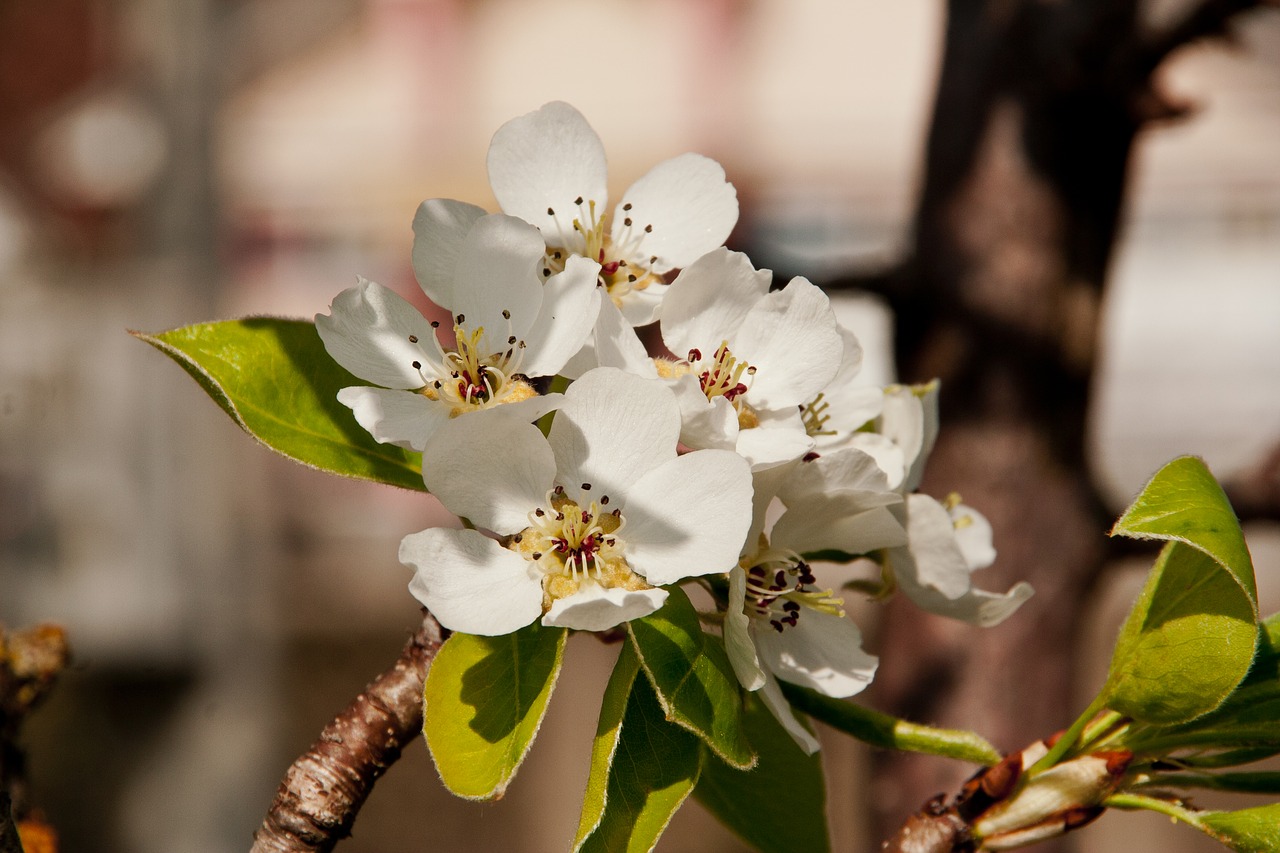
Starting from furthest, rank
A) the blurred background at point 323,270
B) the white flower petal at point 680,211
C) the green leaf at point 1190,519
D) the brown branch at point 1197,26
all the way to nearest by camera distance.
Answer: the blurred background at point 323,270 < the brown branch at point 1197,26 < the white flower petal at point 680,211 < the green leaf at point 1190,519

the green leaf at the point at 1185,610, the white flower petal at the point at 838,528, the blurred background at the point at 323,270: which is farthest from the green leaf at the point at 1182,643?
the blurred background at the point at 323,270

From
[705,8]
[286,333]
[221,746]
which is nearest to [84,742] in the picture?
[221,746]

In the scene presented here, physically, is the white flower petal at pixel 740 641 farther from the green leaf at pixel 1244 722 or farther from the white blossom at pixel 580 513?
the green leaf at pixel 1244 722

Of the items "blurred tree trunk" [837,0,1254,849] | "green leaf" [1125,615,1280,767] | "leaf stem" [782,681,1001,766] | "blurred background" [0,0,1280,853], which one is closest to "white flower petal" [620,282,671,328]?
"leaf stem" [782,681,1001,766]

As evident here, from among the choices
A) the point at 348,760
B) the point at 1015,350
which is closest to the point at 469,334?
the point at 348,760

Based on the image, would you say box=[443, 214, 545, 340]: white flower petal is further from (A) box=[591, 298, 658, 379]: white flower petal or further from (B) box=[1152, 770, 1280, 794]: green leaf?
(B) box=[1152, 770, 1280, 794]: green leaf

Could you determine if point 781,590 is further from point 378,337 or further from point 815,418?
point 378,337

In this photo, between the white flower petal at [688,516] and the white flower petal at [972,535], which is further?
the white flower petal at [972,535]
